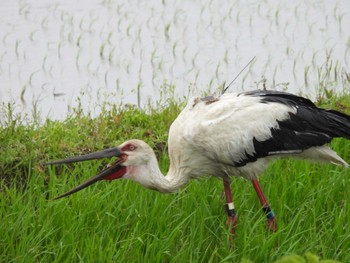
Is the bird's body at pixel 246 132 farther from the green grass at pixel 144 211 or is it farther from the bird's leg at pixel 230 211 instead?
the green grass at pixel 144 211

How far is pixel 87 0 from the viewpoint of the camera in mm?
11391

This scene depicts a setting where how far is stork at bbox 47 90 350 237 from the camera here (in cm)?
561

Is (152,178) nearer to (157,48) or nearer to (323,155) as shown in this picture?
(323,155)

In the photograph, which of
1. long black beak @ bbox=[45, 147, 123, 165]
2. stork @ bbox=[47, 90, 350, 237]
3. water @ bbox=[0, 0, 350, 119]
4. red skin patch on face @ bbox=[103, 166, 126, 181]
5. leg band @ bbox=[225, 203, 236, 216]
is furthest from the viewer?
water @ bbox=[0, 0, 350, 119]

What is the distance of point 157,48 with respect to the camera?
983 cm

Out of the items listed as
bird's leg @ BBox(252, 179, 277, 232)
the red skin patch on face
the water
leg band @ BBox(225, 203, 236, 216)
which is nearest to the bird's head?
the red skin patch on face

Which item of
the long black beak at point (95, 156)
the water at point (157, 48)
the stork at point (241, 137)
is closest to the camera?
the long black beak at point (95, 156)

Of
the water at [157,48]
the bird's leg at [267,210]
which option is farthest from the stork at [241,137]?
the water at [157,48]

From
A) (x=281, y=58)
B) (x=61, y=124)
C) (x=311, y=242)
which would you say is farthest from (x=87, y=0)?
(x=311, y=242)

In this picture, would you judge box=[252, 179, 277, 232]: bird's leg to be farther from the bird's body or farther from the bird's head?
the bird's head

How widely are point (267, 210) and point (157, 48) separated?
4.37 metres

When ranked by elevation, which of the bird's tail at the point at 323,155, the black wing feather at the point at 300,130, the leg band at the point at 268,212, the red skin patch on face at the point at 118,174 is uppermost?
the black wing feather at the point at 300,130

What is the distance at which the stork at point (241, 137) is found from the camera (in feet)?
18.4

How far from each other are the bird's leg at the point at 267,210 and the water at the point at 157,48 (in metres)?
2.40
